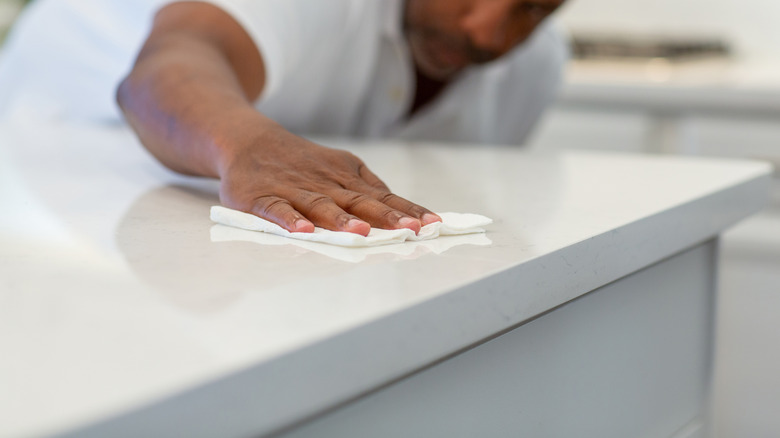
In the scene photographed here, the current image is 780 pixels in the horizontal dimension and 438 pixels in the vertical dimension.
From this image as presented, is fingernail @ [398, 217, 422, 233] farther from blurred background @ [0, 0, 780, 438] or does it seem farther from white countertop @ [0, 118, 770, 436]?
blurred background @ [0, 0, 780, 438]

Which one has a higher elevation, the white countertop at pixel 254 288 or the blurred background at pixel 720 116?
the blurred background at pixel 720 116

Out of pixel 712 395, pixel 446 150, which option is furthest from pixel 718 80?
pixel 712 395

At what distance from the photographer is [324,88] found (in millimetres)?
1090

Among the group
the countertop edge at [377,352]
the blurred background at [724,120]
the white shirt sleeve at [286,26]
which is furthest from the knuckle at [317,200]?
the blurred background at [724,120]

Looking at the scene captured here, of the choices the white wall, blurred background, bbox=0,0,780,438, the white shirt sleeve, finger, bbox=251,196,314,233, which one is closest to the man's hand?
finger, bbox=251,196,314,233

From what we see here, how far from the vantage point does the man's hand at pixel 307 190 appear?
1.39 ft

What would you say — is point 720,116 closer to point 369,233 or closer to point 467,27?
Result: point 467,27

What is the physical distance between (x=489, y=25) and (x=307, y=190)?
65cm

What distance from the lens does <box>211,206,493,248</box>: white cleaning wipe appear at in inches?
15.5

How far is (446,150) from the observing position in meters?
0.91

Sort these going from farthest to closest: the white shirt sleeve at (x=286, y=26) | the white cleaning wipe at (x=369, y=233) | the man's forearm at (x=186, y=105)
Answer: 1. the white shirt sleeve at (x=286, y=26)
2. the man's forearm at (x=186, y=105)
3. the white cleaning wipe at (x=369, y=233)

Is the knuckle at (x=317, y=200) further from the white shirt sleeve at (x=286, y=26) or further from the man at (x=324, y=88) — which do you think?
the white shirt sleeve at (x=286, y=26)

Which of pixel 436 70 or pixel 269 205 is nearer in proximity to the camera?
pixel 269 205

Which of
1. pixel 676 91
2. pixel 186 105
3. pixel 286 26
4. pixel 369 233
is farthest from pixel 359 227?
pixel 676 91
